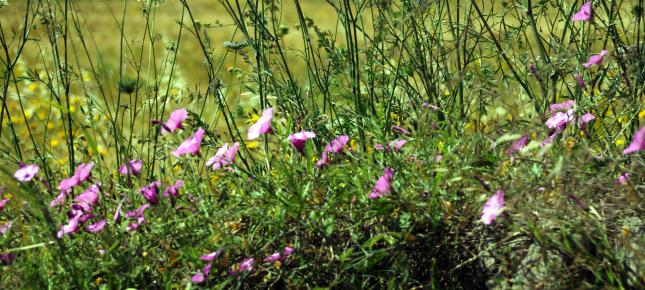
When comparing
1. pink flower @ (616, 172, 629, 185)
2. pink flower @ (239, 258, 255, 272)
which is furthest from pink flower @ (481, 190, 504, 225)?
pink flower @ (239, 258, 255, 272)

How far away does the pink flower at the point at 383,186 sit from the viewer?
1.62m

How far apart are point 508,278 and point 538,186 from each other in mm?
193

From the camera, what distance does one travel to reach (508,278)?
1593 millimetres

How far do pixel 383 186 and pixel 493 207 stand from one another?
0.20 m

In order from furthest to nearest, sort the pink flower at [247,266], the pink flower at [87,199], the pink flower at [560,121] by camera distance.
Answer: the pink flower at [87,199], the pink flower at [560,121], the pink flower at [247,266]

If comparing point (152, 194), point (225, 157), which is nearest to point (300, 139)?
point (225, 157)

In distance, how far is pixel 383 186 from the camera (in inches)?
64.0

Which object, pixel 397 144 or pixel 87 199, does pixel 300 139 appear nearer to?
pixel 397 144

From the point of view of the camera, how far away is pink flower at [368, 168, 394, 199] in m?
1.62

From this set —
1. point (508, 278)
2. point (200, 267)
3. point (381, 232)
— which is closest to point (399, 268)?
point (381, 232)

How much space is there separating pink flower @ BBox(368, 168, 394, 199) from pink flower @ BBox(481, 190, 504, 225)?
17cm

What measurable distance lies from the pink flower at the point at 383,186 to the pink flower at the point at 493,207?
17 cm

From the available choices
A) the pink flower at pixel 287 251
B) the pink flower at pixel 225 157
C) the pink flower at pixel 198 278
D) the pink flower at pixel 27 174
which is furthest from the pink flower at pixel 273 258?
the pink flower at pixel 27 174

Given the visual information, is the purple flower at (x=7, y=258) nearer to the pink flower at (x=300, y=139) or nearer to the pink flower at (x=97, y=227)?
the pink flower at (x=97, y=227)
